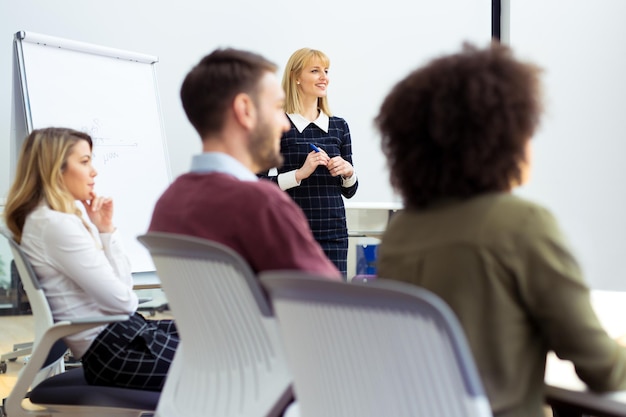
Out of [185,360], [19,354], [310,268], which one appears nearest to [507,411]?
[310,268]

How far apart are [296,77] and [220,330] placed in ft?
7.42

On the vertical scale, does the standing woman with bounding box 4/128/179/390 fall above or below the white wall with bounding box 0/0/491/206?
below

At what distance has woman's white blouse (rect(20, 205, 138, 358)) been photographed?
6.96ft

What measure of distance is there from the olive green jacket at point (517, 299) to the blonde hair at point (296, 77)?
2355 mm

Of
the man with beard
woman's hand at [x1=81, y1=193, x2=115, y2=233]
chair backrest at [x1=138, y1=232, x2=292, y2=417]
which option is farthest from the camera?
woman's hand at [x1=81, y1=193, x2=115, y2=233]

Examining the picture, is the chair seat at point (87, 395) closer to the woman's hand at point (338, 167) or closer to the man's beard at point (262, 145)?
the man's beard at point (262, 145)

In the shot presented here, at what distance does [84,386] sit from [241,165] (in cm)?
71

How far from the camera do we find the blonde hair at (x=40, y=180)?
2268 mm

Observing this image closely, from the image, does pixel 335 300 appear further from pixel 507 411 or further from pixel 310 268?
pixel 310 268

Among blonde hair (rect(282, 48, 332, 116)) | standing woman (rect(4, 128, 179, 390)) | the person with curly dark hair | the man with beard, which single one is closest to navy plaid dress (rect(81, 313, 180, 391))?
standing woman (rect(4, 128, 179, 390))

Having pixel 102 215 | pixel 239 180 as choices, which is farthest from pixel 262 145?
pixel 102 215

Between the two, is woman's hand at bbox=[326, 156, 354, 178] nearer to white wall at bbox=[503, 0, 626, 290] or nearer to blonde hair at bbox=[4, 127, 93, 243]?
blonde hair at bbox=[4, 127, 93, 243]

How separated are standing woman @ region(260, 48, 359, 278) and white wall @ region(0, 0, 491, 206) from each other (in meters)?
1.07

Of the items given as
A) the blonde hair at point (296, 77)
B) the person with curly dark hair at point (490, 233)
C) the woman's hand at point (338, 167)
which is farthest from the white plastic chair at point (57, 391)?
the blonde hair at point (296, 77)
